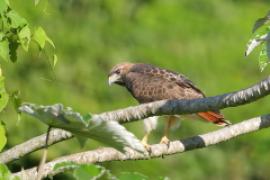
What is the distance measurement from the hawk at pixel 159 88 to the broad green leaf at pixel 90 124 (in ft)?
11.8

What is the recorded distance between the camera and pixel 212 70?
15.5 meters

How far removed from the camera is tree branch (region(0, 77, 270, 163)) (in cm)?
385

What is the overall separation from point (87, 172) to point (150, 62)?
1159 centimetres

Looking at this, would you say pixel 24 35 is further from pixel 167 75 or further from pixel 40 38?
pixel 167 75

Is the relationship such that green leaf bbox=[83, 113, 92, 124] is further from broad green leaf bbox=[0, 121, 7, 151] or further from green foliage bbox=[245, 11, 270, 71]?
broad green leaf bbox=[0, 121, 7, 151]

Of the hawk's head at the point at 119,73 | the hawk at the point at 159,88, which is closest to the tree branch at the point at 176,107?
the hawk at the point at 159,88

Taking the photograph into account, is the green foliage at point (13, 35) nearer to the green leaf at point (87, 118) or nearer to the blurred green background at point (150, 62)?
the green leaf at point (87, 118)

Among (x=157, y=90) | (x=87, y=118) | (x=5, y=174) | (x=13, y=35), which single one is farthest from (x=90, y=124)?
(x=157, y=90)

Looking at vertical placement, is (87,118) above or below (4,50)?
below

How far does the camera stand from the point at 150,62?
14.3 meters

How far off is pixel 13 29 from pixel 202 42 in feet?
40.4

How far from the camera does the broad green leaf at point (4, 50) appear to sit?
158 inches

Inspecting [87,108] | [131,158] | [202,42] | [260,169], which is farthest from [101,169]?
[202,42]

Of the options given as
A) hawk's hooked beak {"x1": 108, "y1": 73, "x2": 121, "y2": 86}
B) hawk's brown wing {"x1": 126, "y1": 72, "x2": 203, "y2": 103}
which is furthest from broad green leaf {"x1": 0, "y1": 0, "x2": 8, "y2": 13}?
hawk's hooked beak {"x1": 108, "y1": 73, "x2": 121, "y2": 86}
